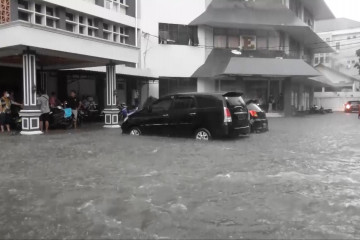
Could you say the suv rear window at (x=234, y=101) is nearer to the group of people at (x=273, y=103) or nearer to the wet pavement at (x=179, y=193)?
the wet pavement at (x=179, y=193)

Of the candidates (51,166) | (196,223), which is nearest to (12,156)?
(51,166)

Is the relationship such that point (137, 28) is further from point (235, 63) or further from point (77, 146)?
point (77, 146)

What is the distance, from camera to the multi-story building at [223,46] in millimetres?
28125

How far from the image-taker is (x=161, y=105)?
43.4 ft

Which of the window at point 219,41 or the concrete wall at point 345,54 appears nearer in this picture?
the window at point 219,41

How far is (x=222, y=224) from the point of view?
4.41 m

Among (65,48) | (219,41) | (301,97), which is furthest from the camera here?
(301,97)

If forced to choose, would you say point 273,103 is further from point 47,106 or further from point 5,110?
point 5,110

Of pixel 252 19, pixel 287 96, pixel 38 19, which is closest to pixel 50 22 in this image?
pixel 38 19

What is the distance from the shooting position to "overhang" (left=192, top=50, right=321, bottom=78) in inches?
1070

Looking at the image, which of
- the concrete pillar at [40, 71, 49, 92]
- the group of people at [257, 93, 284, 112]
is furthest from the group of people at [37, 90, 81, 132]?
the group of people at [257, 93, 284, 112]

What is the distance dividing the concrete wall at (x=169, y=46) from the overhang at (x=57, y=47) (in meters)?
9.09

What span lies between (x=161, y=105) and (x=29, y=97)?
17.0ft

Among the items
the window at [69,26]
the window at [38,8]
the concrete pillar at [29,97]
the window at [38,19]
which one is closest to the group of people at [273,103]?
the window at [69,26]
